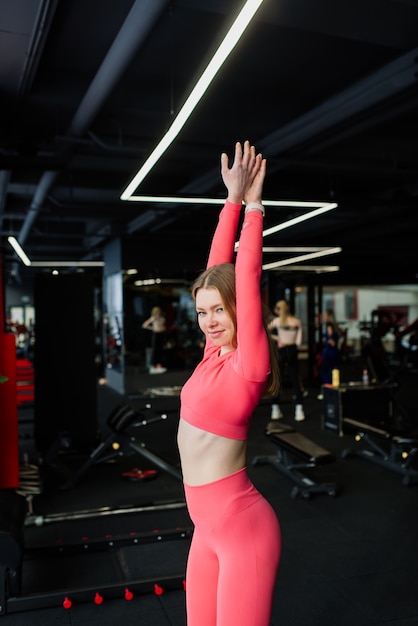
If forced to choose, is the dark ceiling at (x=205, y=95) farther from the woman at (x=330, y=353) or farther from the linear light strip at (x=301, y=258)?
the woman at (x=330, y=353)

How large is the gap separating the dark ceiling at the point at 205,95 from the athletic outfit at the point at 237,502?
1.33 m

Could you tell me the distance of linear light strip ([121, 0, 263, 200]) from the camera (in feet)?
6.75

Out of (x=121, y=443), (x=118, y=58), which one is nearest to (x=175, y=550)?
(x=121, y=443)

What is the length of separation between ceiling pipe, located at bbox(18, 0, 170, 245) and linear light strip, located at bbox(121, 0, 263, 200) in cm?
42

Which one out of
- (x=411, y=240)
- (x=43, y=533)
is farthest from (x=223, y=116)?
(x=411, y=240)

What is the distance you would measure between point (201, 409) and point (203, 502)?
0.88ft

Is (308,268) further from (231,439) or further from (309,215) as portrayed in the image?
(231,439)

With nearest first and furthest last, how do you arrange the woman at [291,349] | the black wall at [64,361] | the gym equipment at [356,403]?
the black wall at [64,361] < the gym equipment at [356,403] < the woman at [291,349]

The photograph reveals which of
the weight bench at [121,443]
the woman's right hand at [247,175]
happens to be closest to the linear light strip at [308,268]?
the weight bench at [121,443]

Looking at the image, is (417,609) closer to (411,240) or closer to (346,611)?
(346,611)

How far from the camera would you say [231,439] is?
1565 mm

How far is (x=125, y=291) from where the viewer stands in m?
10.4

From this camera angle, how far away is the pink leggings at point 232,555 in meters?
1.50

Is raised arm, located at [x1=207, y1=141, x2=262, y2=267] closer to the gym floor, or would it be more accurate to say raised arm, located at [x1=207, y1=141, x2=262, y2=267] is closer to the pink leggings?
the pink leggings
